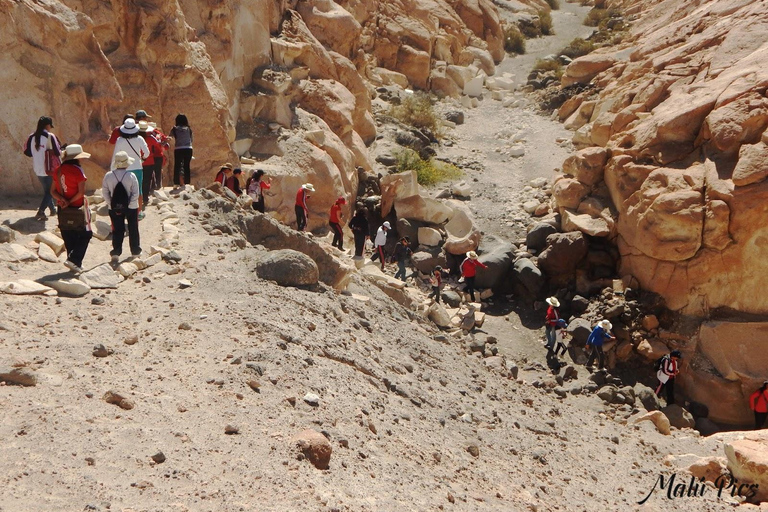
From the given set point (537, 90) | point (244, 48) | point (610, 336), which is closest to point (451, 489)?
point (610, 336)

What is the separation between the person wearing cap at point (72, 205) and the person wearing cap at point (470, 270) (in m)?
8.23

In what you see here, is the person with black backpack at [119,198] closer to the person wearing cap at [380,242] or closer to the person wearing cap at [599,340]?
the person wearing cap at [380,242]

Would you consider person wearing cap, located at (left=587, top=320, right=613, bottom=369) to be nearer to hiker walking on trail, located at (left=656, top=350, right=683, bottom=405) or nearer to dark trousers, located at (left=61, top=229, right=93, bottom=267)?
hiker walking on trail, located at (left=656, top=350, right=683, bottom=405)

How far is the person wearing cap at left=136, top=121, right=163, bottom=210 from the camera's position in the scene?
893 cm

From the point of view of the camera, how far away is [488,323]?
13.9 metres

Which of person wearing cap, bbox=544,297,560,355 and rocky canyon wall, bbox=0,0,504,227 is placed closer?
rocky canyon wall, bbox=0,0,504,227

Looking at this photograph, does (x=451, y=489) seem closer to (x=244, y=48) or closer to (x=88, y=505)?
(x=88, y=505)

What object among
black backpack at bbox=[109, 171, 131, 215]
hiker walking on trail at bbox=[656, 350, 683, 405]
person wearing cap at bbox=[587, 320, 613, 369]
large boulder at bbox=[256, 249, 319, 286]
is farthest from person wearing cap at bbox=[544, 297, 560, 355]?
black backpack at bbox=[109, 171, 131, 215]

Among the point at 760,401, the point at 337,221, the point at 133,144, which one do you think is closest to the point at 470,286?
the point at 337,221

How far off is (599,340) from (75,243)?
878cm

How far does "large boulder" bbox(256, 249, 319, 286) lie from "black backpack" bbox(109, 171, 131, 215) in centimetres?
147

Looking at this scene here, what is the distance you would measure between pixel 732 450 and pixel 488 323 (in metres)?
6.17

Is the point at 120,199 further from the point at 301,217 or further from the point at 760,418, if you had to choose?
the point at 760,418

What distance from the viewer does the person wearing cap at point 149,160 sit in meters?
8.93
